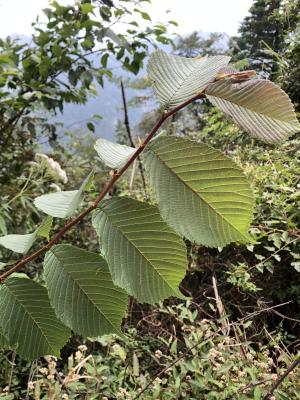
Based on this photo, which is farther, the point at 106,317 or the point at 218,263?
the point at 218,263

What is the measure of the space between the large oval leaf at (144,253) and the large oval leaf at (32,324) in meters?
0.11

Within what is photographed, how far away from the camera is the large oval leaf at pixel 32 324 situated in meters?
0.39

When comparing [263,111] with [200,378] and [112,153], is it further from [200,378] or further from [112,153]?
[200,378]

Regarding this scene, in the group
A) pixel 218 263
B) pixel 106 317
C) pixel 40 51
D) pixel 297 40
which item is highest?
pixel 297 40

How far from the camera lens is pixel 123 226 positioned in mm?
336

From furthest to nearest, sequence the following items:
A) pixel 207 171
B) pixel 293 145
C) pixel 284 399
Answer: pixel 293 145
pixel 284 399
pixel 207 171

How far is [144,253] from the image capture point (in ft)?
1.08

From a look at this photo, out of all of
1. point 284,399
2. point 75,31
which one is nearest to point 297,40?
point 75,31

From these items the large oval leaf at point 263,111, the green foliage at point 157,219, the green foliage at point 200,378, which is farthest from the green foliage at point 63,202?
the green foliage at point 200,378

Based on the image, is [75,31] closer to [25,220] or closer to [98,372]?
[25,220]

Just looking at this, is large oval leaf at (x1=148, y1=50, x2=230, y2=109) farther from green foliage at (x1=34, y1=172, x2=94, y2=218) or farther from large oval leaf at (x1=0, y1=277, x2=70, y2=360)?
large oval leaf at (x1=0, y1=277, x2=70, y2=360)

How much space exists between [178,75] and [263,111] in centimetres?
9

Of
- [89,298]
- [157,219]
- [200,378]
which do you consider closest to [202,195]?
[157,219]

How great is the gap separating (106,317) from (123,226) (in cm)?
9
